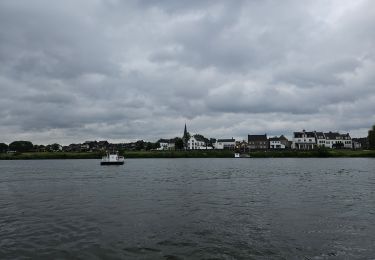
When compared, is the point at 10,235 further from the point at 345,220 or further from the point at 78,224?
the point at 345,220

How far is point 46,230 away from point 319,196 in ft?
87.4

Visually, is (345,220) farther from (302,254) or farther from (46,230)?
(46,230)

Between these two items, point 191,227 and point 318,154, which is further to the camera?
point 318,154

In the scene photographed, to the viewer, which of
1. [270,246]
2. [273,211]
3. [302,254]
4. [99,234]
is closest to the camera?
[302,254]

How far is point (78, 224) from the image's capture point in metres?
24.4

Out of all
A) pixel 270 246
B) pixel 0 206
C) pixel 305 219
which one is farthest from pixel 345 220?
pixel 0 206

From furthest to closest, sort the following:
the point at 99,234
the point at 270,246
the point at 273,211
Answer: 1. the point at 273,211
2. the point at 99,234
3. the point at 270,246

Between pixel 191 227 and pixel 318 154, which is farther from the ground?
pixel 318 154

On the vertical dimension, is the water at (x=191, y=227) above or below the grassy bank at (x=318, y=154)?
below

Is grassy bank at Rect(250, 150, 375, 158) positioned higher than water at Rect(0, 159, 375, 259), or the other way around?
Result: grassy bank at Rect(250, 150, 375, 158)

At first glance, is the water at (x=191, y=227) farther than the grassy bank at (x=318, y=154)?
No

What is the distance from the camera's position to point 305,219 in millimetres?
25219

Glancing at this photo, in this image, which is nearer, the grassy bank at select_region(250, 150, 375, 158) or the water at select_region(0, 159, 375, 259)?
the water at select_region(0, 159, 375, 259)

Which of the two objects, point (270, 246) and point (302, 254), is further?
point (270, 246)
